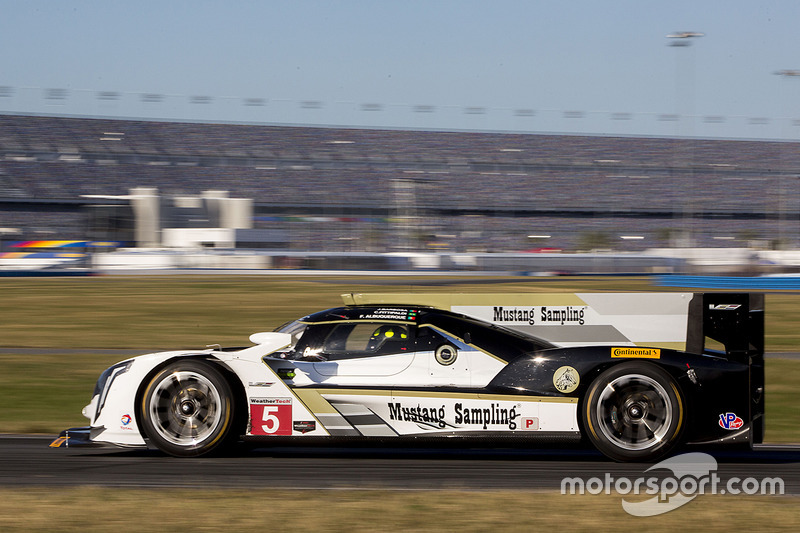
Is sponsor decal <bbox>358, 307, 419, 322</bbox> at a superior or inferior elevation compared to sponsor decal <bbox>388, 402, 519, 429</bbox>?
superior

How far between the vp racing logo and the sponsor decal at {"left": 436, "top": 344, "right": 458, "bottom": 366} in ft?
3.67

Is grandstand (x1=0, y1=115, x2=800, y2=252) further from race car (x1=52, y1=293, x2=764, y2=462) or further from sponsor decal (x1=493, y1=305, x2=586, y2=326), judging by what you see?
race car (x1=52, y1=293, x2=764, y2=462)

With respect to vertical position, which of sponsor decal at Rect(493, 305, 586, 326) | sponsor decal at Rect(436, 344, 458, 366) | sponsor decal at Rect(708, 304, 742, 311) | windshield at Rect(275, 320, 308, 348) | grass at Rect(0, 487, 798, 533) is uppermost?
sponsor decal at Rect(708, 304, 742, 311)

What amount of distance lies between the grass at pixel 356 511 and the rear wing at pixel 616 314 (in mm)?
1613

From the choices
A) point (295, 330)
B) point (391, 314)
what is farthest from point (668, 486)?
point (295, 330)

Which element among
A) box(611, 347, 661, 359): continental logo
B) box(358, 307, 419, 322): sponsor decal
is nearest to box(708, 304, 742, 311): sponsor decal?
box(611, 347, 661, 359): continental logo

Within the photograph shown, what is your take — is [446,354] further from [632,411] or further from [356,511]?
[356,511]

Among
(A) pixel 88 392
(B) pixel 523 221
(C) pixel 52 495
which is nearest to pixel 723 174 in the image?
(B) pixel 523 221

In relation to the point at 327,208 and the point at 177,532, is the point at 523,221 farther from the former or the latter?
the point at 177,532

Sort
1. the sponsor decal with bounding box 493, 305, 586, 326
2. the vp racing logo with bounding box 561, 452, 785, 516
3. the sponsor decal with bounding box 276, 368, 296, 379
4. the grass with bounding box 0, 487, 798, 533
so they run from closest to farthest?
the grass with bounding box 0, 487, 798, 533 → the vp racing logo with bounding box 561, 452, 785, 516 → the sponsor decal with bounding box 276, 368, 296, 379 → the sponsor decal with bounding box 493, 305, 586, 326

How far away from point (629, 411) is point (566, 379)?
1.53 feet

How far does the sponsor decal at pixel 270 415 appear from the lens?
6039mm

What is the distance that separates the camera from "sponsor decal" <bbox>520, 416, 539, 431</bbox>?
19.5 ft

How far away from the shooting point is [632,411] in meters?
5.95
